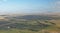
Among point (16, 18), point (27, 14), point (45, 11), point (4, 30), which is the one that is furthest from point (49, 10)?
point (4, 30)

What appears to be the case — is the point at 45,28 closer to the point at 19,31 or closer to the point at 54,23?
the point at 54,23

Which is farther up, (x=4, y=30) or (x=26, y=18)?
(x=26, y=18)

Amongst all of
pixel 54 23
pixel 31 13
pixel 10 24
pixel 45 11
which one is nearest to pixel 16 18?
pixel 10 24

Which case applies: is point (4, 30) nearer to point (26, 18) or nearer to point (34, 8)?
point (26, 18)

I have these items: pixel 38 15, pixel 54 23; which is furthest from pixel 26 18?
pixel 54 23

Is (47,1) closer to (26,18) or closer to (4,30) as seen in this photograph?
→ (26,18)

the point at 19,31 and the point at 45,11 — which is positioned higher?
the point at 45,11

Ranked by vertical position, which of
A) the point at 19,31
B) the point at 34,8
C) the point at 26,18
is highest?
the point at 34,8
